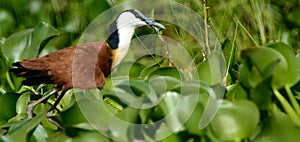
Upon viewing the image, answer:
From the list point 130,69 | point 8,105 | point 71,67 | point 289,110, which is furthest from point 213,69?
point 71,67

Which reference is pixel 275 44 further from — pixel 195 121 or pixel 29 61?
pixel 29 61

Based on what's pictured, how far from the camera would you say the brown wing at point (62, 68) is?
7.03 ft

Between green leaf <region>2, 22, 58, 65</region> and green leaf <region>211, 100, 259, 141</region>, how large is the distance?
A: 1181mm

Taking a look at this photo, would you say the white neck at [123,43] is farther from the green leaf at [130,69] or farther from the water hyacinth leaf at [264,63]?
the water hyacinth leaf at [264,63]

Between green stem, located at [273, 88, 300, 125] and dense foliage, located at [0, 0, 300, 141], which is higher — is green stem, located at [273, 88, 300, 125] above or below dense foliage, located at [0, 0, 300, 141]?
below

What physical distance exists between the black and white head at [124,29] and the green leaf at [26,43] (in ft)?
0.92

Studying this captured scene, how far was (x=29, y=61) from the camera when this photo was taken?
2182 mm

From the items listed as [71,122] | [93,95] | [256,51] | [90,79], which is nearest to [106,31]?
[90,79]

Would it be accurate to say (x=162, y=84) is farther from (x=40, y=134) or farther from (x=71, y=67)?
(x=71, y=67)

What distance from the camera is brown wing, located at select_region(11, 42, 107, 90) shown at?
2.14m

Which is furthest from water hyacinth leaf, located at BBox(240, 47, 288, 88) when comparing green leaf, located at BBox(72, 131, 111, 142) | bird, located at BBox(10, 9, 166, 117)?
bird, located at BBox(10, 9, 166, 117)

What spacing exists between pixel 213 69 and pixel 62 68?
0.83 meters

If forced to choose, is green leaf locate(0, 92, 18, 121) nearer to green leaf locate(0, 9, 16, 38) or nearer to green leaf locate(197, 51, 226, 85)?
green leaf locate(197, 51, 226, 85)

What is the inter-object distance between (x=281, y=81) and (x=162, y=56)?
97cm
